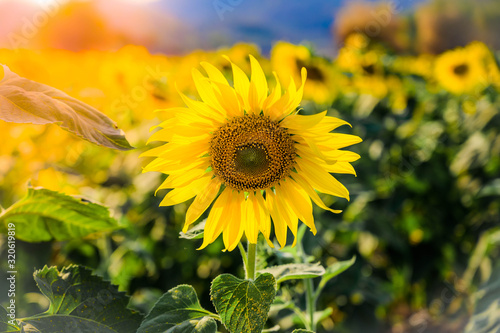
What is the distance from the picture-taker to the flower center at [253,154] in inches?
24.5

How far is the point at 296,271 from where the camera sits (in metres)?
0.59

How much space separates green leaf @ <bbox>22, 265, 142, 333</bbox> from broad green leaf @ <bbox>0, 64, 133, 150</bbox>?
7.0 inches

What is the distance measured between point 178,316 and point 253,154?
0.23 meters

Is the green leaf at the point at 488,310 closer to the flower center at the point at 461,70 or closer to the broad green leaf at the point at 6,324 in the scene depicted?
the broad green leaf at the point at 6,324

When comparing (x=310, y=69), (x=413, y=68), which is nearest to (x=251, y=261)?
(x=310, y=69)

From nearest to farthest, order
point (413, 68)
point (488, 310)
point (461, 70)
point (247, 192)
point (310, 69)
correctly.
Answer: point (247, 192), point (488, 310), point (310, 69), point (461, 70), point (413, 68)

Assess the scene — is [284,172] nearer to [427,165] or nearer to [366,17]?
[427,165]

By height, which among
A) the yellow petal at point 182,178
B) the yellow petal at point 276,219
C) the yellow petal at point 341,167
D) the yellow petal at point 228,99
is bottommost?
the yellow petal at point 276,219

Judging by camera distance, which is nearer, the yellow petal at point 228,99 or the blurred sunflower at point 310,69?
the yellow petal at point 228,99

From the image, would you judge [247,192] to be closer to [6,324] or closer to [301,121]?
[301,121]

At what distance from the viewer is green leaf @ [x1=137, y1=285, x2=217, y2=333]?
1.74 feet

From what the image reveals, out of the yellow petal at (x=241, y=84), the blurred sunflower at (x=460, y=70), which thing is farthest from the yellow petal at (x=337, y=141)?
the blurred sunflower at (x=460, y=70)

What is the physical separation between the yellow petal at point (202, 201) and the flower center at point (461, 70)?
3140 mm

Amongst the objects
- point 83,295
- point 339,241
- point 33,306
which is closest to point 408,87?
point 339,241
